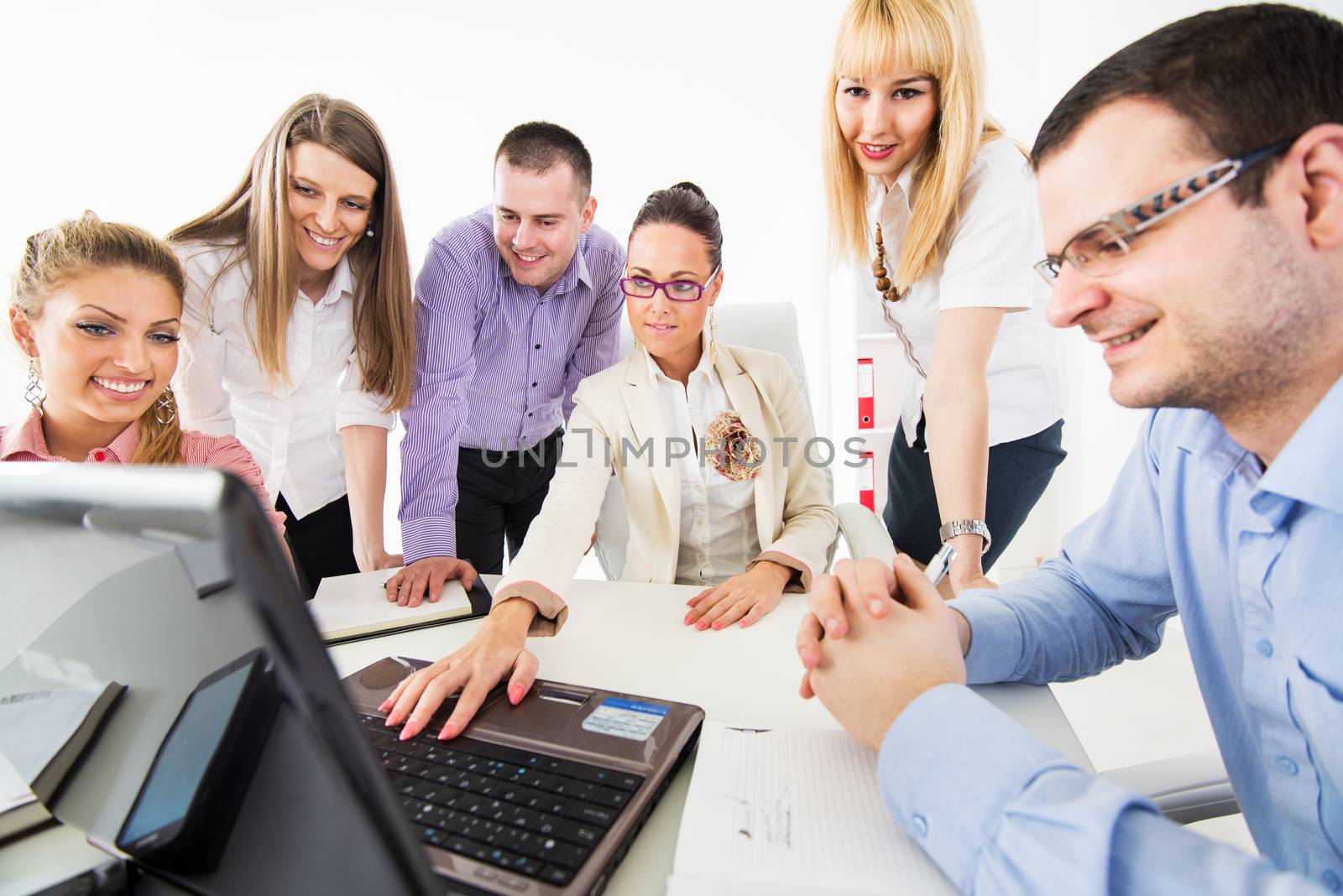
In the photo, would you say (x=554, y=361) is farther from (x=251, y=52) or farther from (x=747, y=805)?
(x=251, y=52)

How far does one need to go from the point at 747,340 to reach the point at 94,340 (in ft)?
4.44

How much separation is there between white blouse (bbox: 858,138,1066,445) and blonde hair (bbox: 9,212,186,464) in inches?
52.1

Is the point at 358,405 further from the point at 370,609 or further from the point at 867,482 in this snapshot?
the point at 867,482

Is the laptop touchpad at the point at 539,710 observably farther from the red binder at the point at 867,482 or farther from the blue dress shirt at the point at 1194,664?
the red binder at the point at 867,482

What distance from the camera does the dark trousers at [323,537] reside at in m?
1.88

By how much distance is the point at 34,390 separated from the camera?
1231mm

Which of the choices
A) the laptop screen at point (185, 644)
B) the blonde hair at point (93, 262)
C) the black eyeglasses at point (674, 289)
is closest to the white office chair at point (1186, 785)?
the laptop screen at point (185, 644)

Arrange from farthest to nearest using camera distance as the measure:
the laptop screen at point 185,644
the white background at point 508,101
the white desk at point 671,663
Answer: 1. the white background at point 508,101
2. the white desk at point 671,663
3. the laptop screen at point 185,644

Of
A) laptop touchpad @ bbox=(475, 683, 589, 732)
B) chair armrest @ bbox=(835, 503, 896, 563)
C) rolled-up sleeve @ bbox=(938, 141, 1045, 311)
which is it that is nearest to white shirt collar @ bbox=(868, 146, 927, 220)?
rolled-up sleeve @ bbox=(938, 141, 1045, 311)

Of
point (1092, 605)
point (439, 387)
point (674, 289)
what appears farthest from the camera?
point (439, 387)

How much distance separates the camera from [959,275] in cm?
127

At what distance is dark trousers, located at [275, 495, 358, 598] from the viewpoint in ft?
6.16

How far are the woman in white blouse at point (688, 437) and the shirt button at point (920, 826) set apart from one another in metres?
0.78

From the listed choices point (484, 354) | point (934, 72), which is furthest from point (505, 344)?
point (934, 72)
